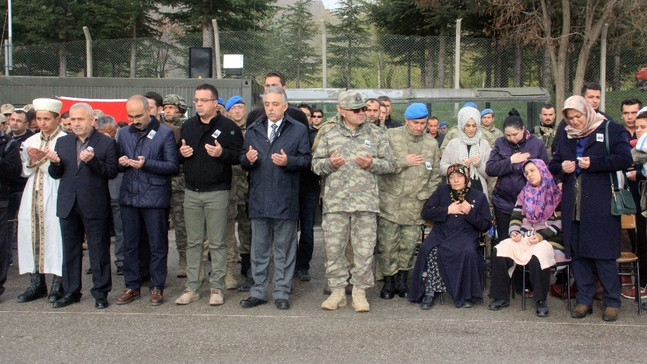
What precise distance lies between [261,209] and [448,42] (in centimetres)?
1064

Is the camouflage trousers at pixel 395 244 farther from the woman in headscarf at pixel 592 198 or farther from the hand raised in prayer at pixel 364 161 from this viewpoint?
the woman in headscarf at pixel 592 198

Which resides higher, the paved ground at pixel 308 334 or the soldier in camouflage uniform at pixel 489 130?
the soldier in camouflage uniform at pixel 489 130

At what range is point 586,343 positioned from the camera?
507 cm

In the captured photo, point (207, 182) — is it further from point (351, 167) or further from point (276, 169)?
point (351, 167)

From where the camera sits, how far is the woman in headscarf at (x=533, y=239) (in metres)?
5.92

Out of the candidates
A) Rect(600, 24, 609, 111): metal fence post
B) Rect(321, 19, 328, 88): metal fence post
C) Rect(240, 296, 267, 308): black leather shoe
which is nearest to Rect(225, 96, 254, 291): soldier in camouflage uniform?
Rect(240, 296, 267, 308): black leather shoe

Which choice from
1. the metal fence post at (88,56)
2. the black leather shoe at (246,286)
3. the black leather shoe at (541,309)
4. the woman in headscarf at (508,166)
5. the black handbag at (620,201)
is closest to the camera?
the black handbag at (620,201)

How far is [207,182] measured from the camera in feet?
20.4

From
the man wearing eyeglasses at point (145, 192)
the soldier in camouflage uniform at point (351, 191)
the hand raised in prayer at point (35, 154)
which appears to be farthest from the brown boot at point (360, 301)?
the hand raised in prayer at point (35, 154)

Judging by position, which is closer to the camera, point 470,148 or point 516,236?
point 516,236

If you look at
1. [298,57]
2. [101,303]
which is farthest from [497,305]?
[298,57]

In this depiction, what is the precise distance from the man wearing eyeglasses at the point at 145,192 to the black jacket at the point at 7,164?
3.25 feet

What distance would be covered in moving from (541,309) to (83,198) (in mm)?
4160

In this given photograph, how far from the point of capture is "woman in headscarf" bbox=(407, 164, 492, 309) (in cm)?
613
